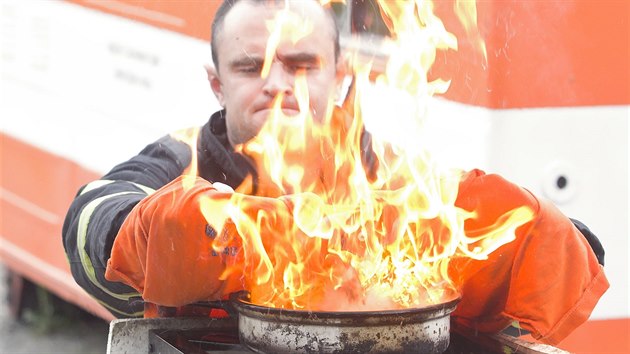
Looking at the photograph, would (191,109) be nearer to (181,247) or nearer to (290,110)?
(290,110)

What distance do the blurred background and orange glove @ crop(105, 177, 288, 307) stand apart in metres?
1.36

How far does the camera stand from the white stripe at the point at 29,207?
559cm

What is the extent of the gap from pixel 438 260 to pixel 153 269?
630 millimetres

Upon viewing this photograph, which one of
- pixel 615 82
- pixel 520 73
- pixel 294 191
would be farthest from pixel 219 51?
pixel 615 82

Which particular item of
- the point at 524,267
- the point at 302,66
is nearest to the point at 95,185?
the point at 302,66

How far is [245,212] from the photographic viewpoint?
2.42 metres

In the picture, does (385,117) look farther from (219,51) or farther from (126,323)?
(126,323)

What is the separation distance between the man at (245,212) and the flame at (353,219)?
2 cm

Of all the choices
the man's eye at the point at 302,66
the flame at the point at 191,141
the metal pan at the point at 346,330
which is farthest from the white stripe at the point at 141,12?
the metal pan at the point at 346,330

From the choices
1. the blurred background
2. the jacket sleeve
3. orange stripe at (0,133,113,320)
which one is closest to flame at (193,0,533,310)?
the jacket sleeve

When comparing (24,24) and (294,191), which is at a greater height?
(24,24)

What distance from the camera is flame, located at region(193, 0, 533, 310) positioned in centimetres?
247

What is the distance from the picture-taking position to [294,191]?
307 centimetres

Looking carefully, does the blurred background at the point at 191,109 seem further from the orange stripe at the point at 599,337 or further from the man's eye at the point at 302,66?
the man's eye at the point at 302,66
